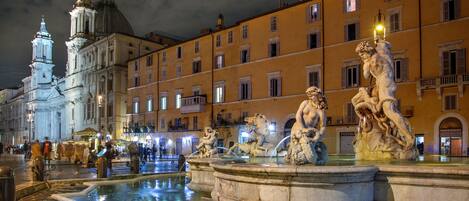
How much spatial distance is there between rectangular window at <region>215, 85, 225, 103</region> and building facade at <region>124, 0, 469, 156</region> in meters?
0.10

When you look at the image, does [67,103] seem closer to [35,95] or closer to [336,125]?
[35,95]

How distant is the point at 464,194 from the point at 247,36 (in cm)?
3708

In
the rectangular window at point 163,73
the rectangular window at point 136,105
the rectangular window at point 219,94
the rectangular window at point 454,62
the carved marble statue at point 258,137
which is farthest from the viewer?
the rectangular window at point 136,105

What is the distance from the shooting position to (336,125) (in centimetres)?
3425

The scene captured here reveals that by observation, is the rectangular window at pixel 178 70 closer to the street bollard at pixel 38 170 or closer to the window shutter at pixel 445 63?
the window shutter at pixel 445 63

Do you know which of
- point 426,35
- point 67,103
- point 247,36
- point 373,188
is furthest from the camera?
point 67,103

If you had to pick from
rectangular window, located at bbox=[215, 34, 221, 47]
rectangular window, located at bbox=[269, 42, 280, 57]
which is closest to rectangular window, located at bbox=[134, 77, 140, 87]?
rectangular window, located at bbox=[215, 34, 221, 47]

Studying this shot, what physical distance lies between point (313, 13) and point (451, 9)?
10453 millimetres

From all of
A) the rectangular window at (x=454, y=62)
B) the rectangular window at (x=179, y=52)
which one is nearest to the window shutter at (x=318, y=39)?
the rectangular window at (x=454, y=62)

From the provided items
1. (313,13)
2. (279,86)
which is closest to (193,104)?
(279,86)

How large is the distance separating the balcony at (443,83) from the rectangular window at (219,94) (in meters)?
20.4

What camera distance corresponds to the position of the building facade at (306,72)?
28.9 metres

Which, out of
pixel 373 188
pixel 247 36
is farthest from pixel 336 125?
pixel 373 188

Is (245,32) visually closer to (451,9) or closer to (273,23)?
(273,23)
